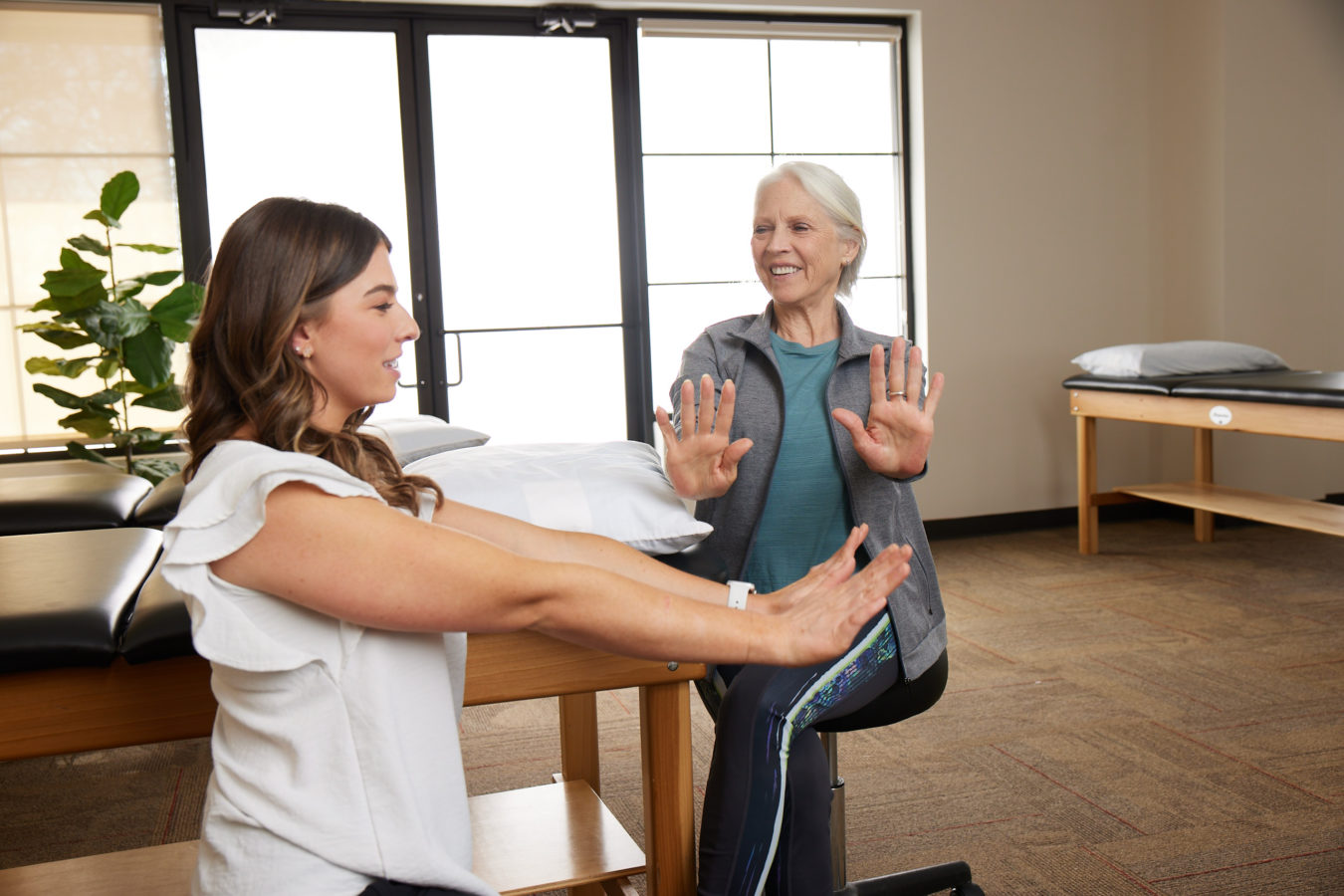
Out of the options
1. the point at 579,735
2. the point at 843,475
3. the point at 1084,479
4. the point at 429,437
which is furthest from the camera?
the point at 1084,479

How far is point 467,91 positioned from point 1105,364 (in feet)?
8.48

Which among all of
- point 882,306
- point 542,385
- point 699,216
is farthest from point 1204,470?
point 542,385

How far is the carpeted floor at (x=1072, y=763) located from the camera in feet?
6.25

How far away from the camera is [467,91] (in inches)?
165

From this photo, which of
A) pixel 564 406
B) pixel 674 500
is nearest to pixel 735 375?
pixel 674 500

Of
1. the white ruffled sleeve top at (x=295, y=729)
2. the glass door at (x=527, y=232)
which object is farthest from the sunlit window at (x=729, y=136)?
the white ruffled sleeve top at (x=295, y=729)

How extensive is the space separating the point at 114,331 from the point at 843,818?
261cm

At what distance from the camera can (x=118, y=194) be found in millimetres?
3379

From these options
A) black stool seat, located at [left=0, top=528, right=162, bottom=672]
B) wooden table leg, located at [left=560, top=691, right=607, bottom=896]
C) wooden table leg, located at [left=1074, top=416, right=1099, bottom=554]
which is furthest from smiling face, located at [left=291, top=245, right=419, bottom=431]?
wooden table leg, located at [left=1074, top=416, right=1099, bottom=554]

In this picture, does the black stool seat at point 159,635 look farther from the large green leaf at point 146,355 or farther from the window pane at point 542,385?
the window pane at point 542,385

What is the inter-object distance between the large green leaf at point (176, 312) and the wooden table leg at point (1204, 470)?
3.61 m

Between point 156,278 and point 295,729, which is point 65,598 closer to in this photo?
point 295,729

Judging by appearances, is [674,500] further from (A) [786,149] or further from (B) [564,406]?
(A) [786,149]

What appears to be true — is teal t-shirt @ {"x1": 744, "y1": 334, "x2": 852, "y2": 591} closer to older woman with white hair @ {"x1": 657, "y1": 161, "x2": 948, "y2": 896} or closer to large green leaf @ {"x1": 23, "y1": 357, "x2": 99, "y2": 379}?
older woman with white hair @ {"x1": 657, "y1": 161, "x2": 948, "y2": 896}
